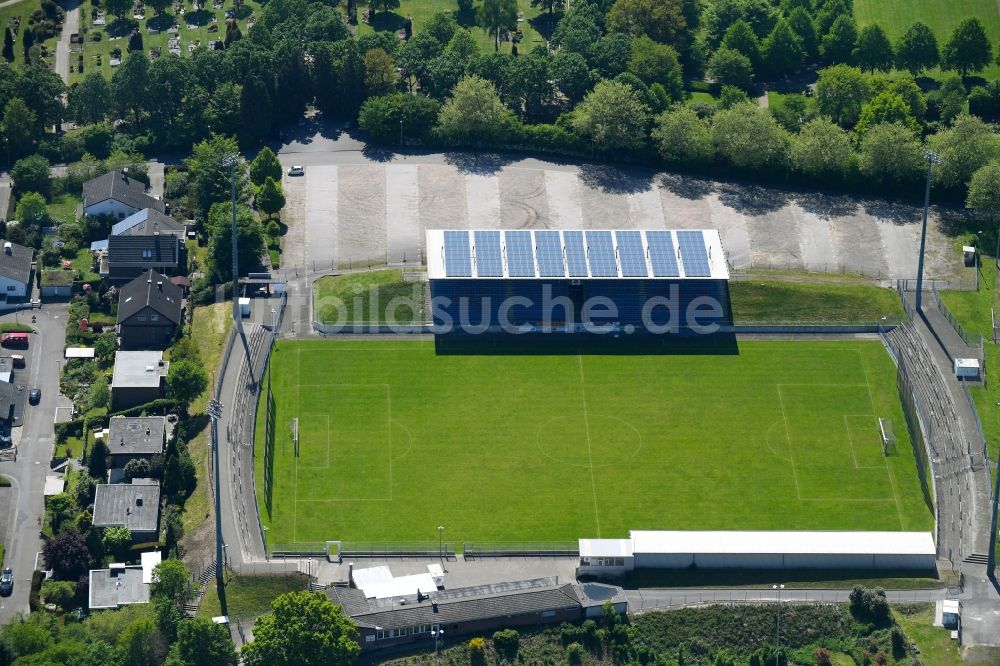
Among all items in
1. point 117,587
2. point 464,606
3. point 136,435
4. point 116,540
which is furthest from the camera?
point 136,435

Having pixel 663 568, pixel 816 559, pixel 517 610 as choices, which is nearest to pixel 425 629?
pixel 517 610

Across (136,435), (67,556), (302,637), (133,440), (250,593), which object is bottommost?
(302,637)

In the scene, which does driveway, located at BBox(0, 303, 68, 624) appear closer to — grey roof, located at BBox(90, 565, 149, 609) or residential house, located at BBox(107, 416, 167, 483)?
grey roof, located at BBox(90, 565, 149, 609)

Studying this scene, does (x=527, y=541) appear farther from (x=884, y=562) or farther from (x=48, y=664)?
(x=48, y=664)

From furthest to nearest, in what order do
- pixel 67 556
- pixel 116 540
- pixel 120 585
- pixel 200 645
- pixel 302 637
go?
pixel 116 540, pixel 67 556, pixel 120 585, pixel 200 645, pixel 302 637

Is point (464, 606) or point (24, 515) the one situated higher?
point (24, 515)

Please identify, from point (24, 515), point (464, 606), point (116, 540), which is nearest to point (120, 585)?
point (116, 540)

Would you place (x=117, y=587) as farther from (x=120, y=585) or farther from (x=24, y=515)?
(x=24, y=515)
